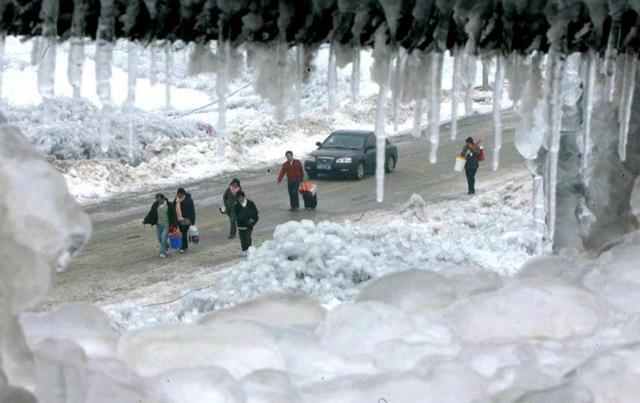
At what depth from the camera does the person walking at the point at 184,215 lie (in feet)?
54.9

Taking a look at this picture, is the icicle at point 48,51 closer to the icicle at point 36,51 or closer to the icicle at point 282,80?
the icicle at point 36,51

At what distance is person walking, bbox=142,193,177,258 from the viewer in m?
16.5

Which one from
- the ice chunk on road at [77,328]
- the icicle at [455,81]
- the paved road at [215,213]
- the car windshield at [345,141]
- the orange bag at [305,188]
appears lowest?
the paved road at [215,213]

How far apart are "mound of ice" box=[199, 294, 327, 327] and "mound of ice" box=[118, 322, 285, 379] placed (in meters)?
0.28

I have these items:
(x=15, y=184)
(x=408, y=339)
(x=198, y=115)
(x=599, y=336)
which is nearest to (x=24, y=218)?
(x=15, y=184)

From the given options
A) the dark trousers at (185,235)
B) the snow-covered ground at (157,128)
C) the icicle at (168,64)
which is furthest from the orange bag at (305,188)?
the icicle at (168,64)

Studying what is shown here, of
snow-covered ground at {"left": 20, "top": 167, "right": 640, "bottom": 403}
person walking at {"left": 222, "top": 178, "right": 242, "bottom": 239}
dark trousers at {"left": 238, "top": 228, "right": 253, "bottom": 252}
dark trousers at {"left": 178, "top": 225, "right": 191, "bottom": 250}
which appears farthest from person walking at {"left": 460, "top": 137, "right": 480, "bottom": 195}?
snow-covered ground at {"left": 20, "top": 167, "right": 640, "bottom": 403}

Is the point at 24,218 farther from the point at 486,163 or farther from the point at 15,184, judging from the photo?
the point at 486,163

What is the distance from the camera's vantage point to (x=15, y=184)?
270 cm

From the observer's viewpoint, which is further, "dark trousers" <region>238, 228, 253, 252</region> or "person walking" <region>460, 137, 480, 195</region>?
"person walking" <region>460, 137, 480, 195</region>

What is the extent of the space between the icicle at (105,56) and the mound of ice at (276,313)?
810 millimetres

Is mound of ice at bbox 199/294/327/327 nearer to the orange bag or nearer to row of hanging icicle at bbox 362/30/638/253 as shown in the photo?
row of hanging icicle at bbox 362/30/638/253

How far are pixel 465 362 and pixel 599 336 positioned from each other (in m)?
0.62

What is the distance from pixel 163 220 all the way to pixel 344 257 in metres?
5.20
